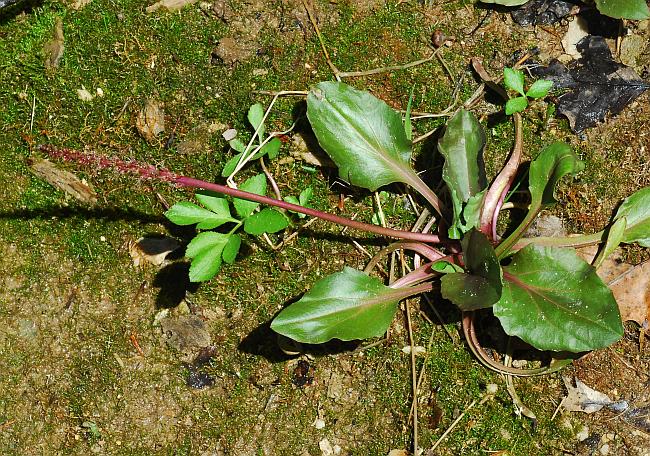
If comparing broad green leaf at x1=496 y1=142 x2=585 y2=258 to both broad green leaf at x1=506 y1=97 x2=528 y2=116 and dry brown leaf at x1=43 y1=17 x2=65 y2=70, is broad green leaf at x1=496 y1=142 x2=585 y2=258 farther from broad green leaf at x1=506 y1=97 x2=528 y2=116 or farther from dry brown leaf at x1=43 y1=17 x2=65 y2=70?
dry brown leaf at x1=43 y1=17 x2=65 y2=70

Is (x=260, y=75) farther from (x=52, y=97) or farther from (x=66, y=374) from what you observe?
(x=66, y=374)

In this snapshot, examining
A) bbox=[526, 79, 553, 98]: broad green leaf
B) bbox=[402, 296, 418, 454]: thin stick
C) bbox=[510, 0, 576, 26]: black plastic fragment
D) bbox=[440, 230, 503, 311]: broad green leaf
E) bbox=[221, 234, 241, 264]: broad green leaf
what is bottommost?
bbox=[402, 296, 418, 454]: thin stick

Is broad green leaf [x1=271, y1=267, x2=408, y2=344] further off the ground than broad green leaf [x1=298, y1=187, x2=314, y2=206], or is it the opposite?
broad green leaf [x1=298, y1=187, x2=314, y2=206]

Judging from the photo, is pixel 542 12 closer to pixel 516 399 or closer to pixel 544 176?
pixel 544 176

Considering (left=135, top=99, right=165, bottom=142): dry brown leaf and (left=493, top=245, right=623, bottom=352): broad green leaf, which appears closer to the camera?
(left=493, top=245, right=623, bottom=352): broad green leaf

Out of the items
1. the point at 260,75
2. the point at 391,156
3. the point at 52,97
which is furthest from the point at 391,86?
the point at 52,97

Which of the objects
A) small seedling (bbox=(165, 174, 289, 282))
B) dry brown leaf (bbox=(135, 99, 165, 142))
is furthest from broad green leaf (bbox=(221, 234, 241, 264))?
dry brown leaf (bbox=(135, 99, 165, 142))
